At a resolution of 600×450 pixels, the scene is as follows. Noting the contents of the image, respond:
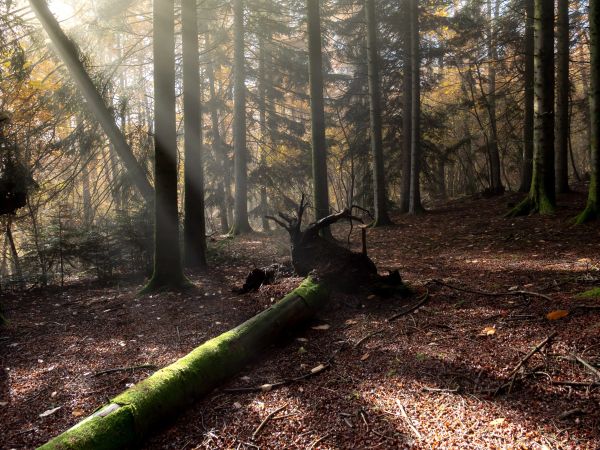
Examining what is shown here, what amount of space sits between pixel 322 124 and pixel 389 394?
7.47 metres

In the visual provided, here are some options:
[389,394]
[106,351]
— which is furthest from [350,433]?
[106,351]

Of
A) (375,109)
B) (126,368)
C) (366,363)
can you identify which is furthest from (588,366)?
(375,109)

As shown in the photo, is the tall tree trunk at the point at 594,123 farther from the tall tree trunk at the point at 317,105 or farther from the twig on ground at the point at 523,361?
the twig on ground at the point at 523,361

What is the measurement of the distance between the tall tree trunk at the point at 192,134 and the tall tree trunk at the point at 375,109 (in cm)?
580

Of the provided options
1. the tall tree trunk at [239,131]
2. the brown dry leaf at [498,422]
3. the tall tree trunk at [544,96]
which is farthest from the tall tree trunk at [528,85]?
the brown dry leaf at [498,422]

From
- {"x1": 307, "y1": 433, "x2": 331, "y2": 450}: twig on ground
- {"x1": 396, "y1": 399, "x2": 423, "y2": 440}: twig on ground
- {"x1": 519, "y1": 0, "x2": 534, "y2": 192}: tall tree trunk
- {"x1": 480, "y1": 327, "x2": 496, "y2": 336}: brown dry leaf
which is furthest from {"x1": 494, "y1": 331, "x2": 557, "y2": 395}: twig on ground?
{"x1": 519, "y1": 0, "x2": 534, "y2": 192}: tall tree trunk

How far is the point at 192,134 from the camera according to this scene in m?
8.35

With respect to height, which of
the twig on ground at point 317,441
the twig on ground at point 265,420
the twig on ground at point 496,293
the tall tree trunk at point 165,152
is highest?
the tall tree trunk at point 165,152

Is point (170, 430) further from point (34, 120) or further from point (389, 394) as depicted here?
point (34, 120)

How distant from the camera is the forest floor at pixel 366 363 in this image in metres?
2.49

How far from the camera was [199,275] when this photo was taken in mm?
8352

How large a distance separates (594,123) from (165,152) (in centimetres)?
871

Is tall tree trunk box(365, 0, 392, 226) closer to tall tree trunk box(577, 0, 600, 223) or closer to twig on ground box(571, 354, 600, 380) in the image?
tall tree trunk box(577, 0, 600, 223)

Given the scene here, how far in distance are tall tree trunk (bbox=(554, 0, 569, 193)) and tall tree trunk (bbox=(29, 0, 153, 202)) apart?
504 inches
